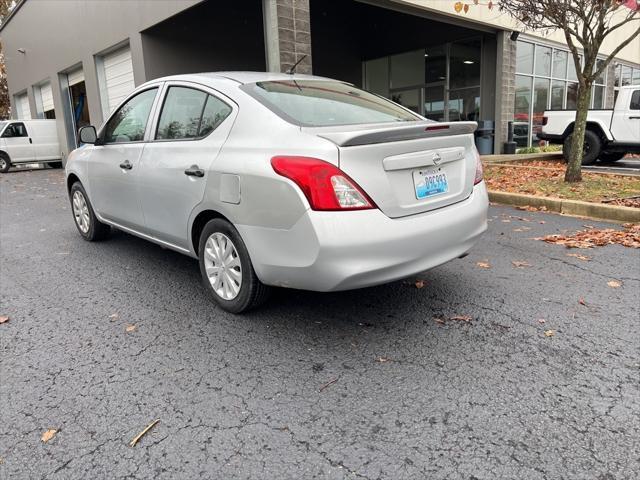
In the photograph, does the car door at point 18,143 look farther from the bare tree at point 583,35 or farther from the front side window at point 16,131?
the bare tree at point 583,35

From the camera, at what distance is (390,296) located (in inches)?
150

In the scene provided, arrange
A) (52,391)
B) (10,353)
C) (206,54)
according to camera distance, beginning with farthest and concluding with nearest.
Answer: (206,54) → (10,353) → (52,391)

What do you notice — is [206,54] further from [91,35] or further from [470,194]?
[470,194]

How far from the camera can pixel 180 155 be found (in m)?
3.65

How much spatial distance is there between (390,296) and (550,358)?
125 cm

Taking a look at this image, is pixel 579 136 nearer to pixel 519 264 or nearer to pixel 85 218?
pixel 519 264

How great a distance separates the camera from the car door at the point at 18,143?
18.0 metres

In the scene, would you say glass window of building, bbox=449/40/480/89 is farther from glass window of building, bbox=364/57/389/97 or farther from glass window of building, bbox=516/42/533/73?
glass window of building, bbox=364/57/389/97

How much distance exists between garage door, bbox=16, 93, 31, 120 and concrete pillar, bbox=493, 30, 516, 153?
21581mm

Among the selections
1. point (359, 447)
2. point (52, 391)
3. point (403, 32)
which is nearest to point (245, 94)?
point (52, 391)

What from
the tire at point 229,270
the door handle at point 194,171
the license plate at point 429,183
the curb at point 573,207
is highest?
the door handle at point 194,171

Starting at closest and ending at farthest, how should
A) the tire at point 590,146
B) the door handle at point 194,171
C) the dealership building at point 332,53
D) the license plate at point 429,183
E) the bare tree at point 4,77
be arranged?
the license plate at point 429,183 < the door handle at point 194,171 < the tire at point 590,146 < the dealership building at point 332,53 < the bare tree at point 4,77

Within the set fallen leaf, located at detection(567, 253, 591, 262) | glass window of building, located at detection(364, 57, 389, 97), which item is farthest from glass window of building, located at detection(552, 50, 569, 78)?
fallen leaf, located at detection(567, 253, 591, 262)

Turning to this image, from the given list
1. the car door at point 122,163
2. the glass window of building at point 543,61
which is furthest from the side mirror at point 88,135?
the glass window of building at point 543,61
